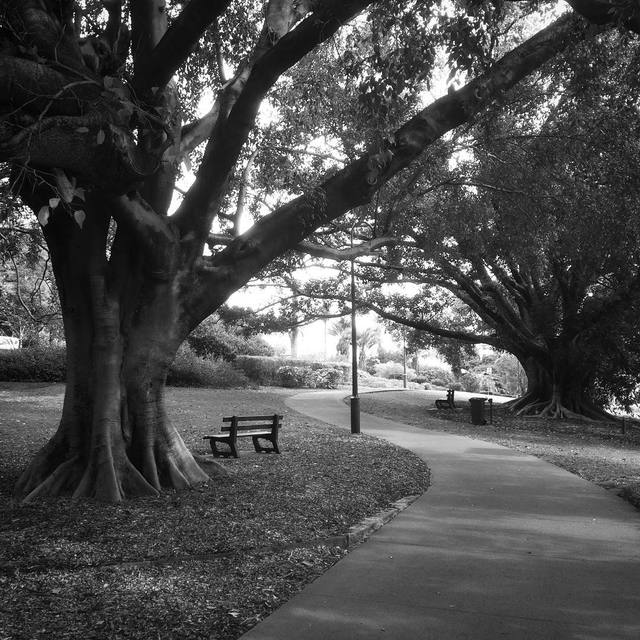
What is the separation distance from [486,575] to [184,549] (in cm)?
263

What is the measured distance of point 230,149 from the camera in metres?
7.78

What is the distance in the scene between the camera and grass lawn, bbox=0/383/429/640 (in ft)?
14.5

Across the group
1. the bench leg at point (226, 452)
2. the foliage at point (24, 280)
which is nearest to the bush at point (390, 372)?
the foliage at point (24, 280)

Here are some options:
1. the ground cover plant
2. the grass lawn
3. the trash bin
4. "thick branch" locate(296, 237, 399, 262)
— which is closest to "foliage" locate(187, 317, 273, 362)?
the ground cover plant

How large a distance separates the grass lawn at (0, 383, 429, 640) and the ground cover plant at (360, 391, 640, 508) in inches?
130

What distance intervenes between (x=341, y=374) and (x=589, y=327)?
19056 mm

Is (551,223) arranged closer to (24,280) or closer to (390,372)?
(24,280)

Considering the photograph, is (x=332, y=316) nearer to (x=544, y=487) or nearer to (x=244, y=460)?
(x=244, y=460)

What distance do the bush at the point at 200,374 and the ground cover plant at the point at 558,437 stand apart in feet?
23.3

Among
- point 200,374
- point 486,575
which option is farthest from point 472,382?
point 486,575

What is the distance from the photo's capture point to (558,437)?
18.7 m

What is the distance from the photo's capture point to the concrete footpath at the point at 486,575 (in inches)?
173

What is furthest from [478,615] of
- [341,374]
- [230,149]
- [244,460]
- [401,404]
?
[341,374]

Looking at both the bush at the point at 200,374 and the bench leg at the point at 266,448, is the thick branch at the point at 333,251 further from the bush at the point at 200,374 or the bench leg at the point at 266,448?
the bush at the point at 200,374
